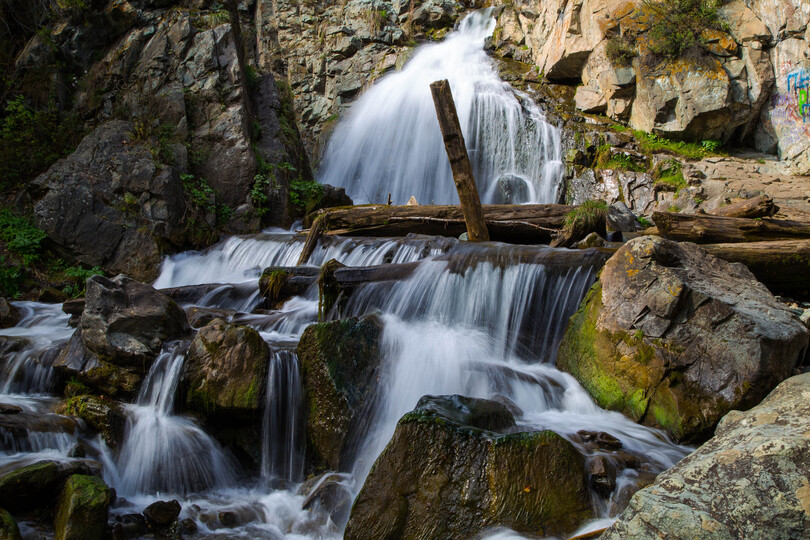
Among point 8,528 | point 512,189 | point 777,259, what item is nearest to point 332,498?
point 8,528

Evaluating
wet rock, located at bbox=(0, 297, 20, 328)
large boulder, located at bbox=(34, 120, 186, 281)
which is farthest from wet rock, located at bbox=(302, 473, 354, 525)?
large boulder, located at bbox=(34, 120, 186, 281)

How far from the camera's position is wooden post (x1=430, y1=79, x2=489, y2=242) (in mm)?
7246

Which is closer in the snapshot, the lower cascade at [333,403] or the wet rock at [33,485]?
the wet rock at [33,485]

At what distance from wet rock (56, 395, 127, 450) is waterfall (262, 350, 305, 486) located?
1.11 meters

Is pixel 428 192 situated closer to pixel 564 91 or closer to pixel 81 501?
pixel 564 91

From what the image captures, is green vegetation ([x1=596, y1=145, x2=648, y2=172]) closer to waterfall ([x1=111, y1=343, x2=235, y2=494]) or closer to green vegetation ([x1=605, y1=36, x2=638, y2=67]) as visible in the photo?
green vegetation ([x1=605, y1=36, x2=638, y2=67])

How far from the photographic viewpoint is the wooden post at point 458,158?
7.25 metres

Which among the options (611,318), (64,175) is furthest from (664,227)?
(64,175)

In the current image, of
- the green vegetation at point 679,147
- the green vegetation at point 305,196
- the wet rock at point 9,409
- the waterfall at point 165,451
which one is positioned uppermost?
the green vegetation at point 679,147

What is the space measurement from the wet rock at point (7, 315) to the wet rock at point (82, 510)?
4434 millimetres

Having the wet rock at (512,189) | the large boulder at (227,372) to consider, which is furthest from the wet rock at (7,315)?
the wet rock at (512,189)

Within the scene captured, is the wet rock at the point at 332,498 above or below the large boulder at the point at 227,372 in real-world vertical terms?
below

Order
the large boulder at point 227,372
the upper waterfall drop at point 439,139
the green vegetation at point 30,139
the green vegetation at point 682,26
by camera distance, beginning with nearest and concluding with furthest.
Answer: the large boulder at point 227,372
the green vegetation at point 30,139
the green vegetation at point 682,26
the upper waterfall drop at point 439,139

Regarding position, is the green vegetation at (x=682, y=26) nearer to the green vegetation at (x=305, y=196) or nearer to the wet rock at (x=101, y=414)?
the green vegetation at (x=305, y=196)
